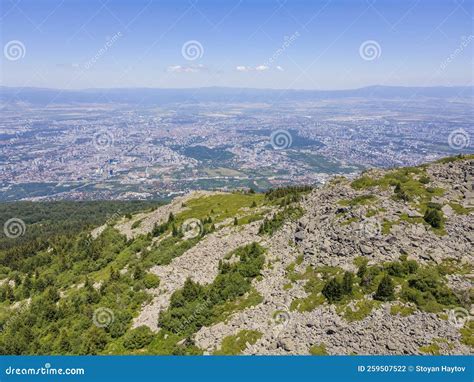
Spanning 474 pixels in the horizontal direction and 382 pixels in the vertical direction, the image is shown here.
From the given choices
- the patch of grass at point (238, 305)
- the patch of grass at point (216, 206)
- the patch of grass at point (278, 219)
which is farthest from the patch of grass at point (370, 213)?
the patch of grass at point (216, 206)

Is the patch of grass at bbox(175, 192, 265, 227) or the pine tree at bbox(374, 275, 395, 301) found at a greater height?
the pine tree at bbox(374, 275, 395, 301)

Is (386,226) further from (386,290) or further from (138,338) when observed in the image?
(138,338)

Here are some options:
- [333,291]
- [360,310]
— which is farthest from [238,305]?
[360,310]

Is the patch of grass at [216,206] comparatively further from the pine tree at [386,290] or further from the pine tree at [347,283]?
the pine tree at [386,290]

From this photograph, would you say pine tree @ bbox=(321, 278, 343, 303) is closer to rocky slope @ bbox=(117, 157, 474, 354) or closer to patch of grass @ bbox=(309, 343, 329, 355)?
rocky slope @ bbox=(117, 157, 474, 354)

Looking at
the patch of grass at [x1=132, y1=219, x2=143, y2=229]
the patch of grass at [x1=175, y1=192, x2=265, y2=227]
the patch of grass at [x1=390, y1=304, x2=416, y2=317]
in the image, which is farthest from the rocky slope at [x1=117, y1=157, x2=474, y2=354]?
the patch of grass at [x1=132, y1=219, x2=143, y2=229]
